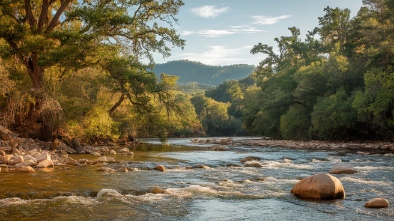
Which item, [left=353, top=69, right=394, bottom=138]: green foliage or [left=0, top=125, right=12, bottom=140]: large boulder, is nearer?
[left=0, top=125, right=12, bottom=140]: large boulder

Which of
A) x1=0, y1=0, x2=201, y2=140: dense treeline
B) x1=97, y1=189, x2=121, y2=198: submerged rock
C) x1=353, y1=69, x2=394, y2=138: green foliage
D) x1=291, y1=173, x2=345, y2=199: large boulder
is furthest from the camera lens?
x1=353, y1=69, x2=394, y2=138: green foliage

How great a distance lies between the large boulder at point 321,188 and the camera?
27.9 feet

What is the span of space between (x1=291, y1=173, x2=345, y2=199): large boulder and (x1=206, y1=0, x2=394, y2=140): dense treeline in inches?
867

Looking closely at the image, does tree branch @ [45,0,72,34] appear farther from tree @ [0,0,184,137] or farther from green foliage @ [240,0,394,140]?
green foliage @ [240,0,394,140]

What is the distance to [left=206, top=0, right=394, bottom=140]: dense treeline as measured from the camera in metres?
29.8

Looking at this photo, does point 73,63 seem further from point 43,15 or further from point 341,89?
point 341,89

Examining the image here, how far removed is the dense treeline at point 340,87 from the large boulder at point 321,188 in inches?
867

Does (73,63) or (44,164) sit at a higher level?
(73,63)

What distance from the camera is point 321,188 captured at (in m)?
8.56

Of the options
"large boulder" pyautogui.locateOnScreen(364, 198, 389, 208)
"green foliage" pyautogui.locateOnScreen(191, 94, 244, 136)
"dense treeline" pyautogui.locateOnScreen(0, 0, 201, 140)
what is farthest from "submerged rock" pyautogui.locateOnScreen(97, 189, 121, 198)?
"green foliage" pyautogui.locateOnScreen(191, 94, 244, 136)

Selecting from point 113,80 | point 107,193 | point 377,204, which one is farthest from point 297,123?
point 107,193

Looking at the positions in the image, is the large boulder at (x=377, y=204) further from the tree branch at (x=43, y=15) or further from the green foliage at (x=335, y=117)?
the green foliage at (x=335, y=117)

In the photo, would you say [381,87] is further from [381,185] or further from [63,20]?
[63,20]

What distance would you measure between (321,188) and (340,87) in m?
31.9
